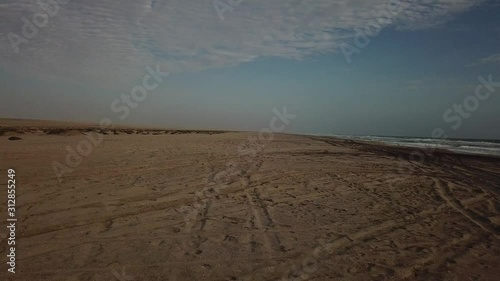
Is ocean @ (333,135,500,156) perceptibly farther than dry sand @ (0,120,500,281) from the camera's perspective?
Yes

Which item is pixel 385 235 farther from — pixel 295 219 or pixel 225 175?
pixel 225 175

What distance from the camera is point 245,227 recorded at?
5.92 m

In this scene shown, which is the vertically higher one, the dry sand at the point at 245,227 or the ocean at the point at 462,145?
the ocean at the point at 462,145

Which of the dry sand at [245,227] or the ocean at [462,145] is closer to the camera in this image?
the dry sand at [245,227]

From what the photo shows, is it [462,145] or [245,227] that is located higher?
[462,145]

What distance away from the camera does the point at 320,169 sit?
13047 millimetres

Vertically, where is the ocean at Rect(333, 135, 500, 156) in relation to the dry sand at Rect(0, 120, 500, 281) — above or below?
above

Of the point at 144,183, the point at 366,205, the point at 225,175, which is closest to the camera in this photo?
the point at 366,205

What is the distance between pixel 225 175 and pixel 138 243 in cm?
599

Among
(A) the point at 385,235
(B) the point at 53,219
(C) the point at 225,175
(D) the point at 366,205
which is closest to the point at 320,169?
(C) the point at 225,175

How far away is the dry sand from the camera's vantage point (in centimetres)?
434

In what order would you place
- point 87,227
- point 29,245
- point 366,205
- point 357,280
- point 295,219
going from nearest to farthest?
point 357,280 → point 29,245 → point 87,227 → point 295,219 → point 366,205

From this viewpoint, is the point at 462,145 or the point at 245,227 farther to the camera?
the point at 462,145

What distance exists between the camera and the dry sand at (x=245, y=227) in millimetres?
4336
